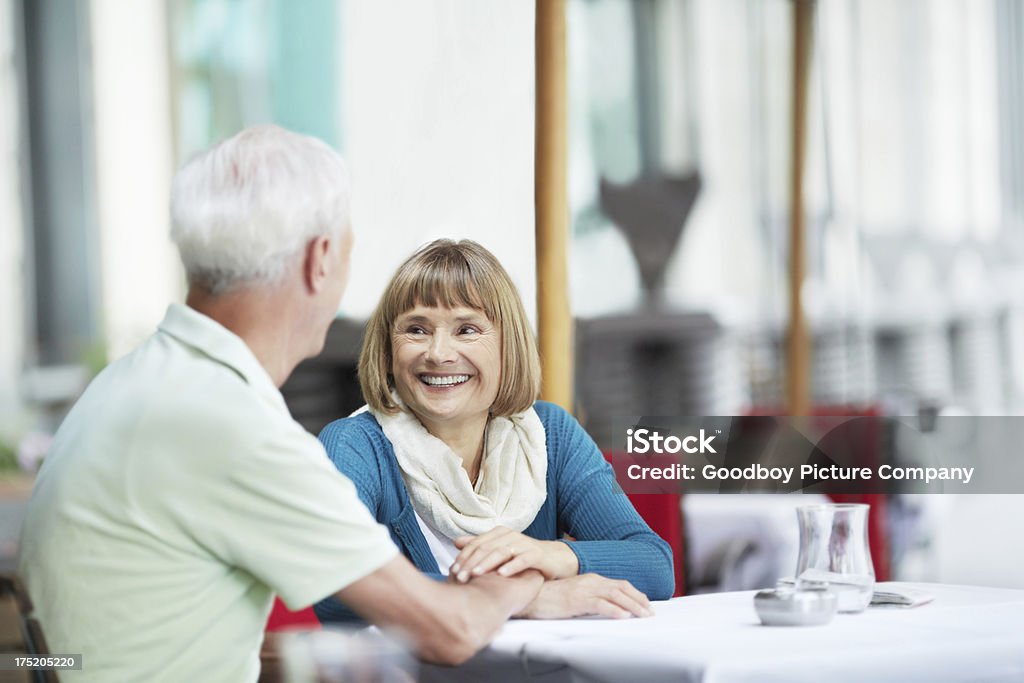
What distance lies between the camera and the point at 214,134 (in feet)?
12.8

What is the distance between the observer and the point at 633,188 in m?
6.71

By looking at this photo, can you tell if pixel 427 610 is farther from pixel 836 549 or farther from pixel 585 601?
pixel 836 549

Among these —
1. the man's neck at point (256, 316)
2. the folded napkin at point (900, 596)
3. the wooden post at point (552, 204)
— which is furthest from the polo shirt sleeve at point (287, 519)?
the wooden post at point (552, 204)

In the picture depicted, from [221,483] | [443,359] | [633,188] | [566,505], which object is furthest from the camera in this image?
[633,188]

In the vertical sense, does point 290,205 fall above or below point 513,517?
above

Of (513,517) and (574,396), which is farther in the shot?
(574,396)

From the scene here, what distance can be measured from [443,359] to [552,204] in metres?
0.56

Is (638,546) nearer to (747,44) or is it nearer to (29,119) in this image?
(29,119)

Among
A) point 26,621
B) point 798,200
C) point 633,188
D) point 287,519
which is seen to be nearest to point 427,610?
point 287,519

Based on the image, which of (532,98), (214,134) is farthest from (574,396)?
(214,134)

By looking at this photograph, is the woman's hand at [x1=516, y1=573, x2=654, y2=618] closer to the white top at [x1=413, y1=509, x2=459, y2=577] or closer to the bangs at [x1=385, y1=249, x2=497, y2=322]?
the white top at [x1=413, y1=509, x2=459, y2=577]

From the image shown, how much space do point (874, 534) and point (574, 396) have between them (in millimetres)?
1557

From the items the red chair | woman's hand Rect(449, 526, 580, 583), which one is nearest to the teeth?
woman's hand Rect(449, 526, 580, 583)

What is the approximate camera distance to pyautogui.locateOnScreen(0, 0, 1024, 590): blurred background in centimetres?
205
